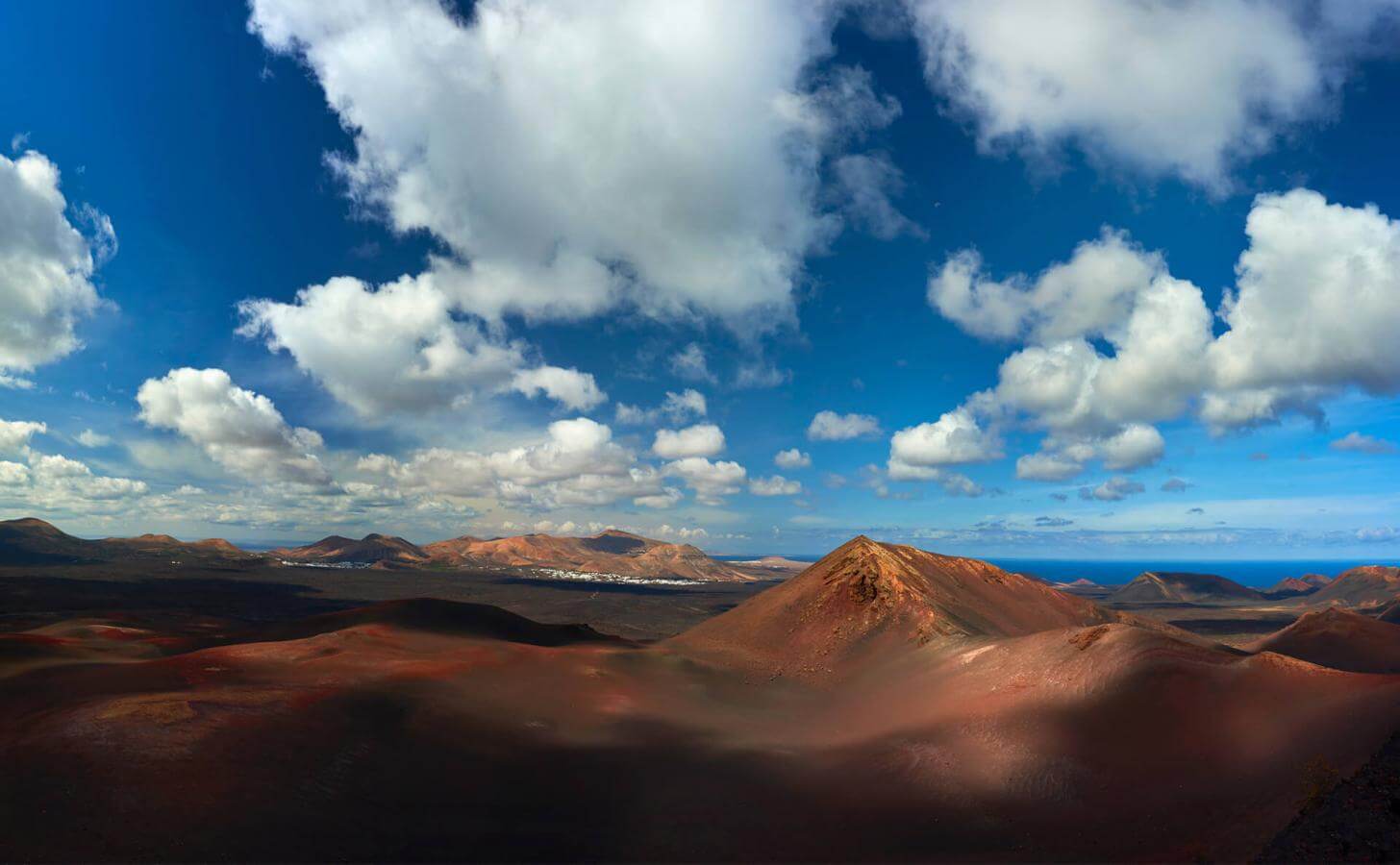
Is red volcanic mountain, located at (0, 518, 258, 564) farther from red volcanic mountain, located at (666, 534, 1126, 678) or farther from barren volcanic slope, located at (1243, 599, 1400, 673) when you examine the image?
barren volcanic slope, located at (1243, 599, 1400, 673)

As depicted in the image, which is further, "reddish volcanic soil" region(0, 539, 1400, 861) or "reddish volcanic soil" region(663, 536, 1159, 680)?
"reddish volcanic soil" region(663, 536, 1159, 680)

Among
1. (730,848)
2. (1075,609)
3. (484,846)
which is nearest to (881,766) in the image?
(730,848)

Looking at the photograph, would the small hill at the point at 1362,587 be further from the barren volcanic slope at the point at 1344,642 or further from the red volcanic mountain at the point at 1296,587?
the barren volcanic slope at the point at 1344,642

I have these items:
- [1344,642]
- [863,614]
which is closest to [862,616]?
[863,614]

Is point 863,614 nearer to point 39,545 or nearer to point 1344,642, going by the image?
point 1344,642

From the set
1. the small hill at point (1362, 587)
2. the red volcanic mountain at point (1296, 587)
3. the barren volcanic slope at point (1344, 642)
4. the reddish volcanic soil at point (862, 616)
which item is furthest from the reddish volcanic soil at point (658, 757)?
the red volcanic mountain at point (1296, 587)

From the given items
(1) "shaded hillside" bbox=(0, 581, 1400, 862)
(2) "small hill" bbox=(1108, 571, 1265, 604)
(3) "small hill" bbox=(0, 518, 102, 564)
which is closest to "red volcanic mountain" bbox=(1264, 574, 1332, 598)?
(2) "small hill" bbox=(1108, 571, 1265, 604)
